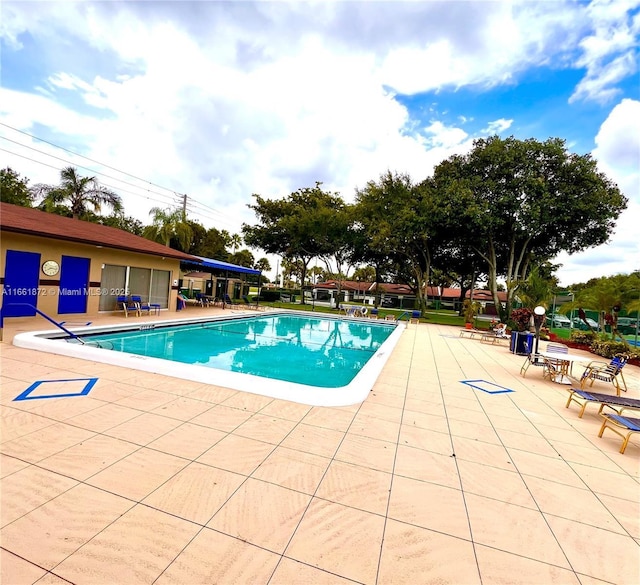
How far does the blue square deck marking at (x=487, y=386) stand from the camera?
623 cm

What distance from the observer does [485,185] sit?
20.8m

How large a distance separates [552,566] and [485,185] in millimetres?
22612

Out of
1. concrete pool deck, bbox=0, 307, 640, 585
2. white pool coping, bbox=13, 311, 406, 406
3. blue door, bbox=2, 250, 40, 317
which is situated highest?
blue door, bbox=2, 250, 40, 317

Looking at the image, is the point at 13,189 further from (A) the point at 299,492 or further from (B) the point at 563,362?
(B) the point at 563,362

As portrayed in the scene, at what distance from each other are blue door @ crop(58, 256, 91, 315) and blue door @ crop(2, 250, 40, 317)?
2.71ft

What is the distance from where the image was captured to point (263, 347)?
1120 centimetres

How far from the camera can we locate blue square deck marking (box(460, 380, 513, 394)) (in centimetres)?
623

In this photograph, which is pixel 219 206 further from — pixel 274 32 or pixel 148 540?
pixel 148 540

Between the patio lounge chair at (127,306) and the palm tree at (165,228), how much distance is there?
45.3 ft

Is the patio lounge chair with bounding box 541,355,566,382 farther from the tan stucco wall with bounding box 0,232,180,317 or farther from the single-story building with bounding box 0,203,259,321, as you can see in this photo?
the tan stucco wall with bounding box 0,232,180,317

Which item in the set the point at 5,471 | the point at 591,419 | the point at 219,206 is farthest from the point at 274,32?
the point at 219,206

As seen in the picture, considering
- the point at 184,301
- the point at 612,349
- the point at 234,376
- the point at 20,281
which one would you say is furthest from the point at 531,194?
the point at 20,281

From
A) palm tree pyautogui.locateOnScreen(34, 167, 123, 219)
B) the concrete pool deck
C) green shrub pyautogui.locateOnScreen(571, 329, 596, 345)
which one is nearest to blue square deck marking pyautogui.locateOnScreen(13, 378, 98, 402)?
the concrete pool deck

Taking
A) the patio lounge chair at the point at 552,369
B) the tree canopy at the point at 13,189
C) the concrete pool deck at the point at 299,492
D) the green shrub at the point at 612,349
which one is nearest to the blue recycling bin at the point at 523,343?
the green shrub at the point at 612,349
